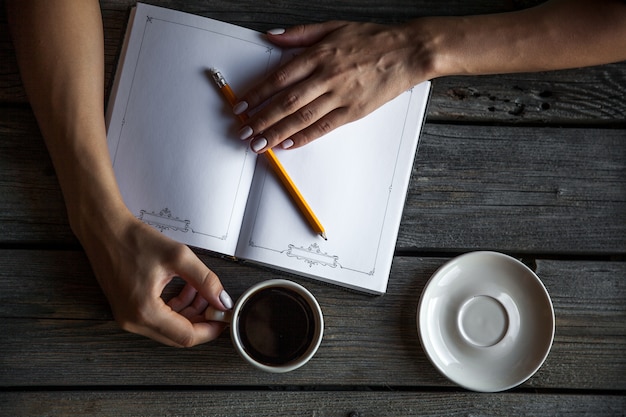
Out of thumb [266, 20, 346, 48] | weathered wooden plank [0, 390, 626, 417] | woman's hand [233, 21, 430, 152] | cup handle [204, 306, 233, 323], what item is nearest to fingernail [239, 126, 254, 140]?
woman's hand [233, 21, 430, 152]

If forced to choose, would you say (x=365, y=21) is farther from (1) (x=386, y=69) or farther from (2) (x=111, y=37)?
(2) (x=111, y=37)

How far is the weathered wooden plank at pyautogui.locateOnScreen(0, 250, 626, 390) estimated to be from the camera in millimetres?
841

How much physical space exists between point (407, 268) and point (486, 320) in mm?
129

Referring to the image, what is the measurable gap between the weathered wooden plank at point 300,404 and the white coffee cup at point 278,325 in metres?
0.08

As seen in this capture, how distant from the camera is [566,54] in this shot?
869 millimetres

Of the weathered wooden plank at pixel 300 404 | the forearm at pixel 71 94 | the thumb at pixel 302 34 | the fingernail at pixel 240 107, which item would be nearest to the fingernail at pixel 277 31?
the thumb at pixel 302 34

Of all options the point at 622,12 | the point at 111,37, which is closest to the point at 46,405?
the point at 111,37

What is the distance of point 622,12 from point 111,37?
708 millimetres

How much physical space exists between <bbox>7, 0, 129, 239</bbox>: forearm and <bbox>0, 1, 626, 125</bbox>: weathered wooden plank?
0.17m

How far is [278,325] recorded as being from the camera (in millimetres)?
817

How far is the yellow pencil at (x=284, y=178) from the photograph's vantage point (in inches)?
32.8

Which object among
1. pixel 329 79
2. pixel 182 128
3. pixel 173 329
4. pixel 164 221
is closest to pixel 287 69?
pixel 329 79

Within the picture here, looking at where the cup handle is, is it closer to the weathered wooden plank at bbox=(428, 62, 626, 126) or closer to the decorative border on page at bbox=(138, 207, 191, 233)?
the decorative border on page at bbox=(138, 207, 191, 233)

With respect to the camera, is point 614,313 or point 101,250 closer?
point 101,250
